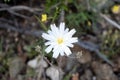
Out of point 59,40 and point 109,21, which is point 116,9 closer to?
point 109,21

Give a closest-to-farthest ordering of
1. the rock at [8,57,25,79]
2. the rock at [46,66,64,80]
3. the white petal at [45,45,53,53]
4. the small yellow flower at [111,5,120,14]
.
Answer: the white petal at [45,45,53,53], the rock at [46,66,64,80], the rock at [8,57,25,79], the small yellow flower at [111,5,120,14]

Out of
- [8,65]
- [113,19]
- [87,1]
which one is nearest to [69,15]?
[87,1]

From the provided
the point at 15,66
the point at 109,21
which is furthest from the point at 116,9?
the point at 15,66

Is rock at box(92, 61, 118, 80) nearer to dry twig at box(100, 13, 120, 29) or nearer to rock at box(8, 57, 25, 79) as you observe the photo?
dry twig at box(100, 13, 120, 29)

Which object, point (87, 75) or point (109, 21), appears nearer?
point (87, 75)

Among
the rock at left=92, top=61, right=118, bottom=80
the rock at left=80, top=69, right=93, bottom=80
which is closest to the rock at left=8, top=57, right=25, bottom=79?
the rock at left=80, top=69, right=93, bottom=80

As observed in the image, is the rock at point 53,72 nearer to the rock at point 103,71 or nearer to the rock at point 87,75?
the rock at point 87,75

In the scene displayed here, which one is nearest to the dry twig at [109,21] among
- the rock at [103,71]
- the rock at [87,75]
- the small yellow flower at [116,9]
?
the small yellow flower at [116,9]
